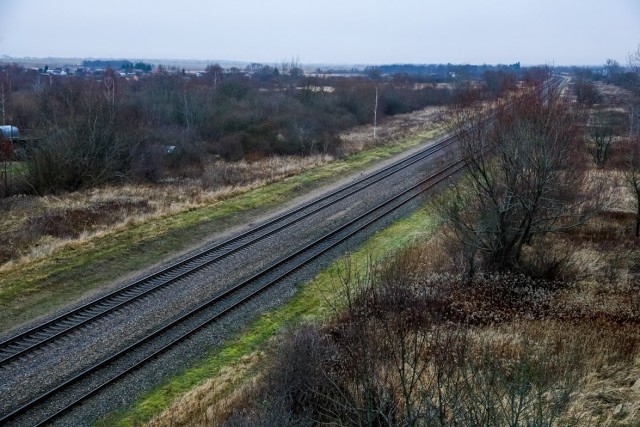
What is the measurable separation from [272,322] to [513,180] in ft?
22.2

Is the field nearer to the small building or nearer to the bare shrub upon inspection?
the bare shrub

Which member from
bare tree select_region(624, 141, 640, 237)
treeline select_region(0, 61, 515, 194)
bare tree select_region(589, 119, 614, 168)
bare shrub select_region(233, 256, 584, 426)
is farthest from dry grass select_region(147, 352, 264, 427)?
bare tree select_region(589, 119, 614, 168)

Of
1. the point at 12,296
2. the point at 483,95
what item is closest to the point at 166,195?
the point at 12,296

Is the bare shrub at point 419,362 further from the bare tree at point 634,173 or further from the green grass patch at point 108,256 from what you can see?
the bare tree at point 634,173

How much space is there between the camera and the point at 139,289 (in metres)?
14.9

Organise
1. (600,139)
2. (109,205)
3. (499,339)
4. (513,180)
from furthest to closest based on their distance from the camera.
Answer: (600,139), (109,205), (513,180), (499,339)

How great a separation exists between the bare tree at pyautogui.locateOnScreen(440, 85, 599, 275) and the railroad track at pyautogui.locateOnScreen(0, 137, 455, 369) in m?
7.28

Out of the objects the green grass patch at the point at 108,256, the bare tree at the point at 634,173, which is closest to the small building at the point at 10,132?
the green grass patch at the point at 108,256

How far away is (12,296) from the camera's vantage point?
14.3 meters

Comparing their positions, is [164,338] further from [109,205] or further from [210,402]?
[109,205]

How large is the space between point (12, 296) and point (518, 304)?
12.6 metres

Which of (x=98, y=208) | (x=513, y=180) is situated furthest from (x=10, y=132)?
(x=513, y=180)

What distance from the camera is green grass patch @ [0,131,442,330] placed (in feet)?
46.8

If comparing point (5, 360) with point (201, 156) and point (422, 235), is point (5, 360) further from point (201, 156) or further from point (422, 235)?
point (201, 156)
